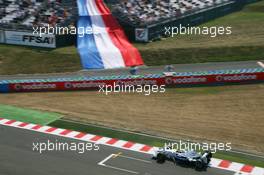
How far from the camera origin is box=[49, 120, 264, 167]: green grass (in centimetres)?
3040

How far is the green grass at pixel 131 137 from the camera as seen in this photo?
30402 mm

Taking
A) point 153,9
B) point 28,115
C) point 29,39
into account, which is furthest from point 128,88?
point 153,9

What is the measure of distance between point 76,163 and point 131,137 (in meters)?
5.75

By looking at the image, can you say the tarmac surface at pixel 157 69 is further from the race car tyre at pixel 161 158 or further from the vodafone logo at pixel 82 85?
the race car tyre at pixel 161 158

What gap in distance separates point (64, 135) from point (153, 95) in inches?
464

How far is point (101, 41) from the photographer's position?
186 ft

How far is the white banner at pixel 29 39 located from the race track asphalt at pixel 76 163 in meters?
24.7

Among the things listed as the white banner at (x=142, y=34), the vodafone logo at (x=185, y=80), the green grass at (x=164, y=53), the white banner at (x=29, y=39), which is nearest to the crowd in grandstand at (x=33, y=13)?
the white banner at (x=29, y=39)

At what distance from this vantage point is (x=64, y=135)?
3453 centimetres

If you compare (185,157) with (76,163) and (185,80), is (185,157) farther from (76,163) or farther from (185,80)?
(185,80)

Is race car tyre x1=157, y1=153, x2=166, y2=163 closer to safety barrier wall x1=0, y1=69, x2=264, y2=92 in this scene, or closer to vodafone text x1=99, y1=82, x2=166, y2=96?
vodafone text x1=99, y1=82, x2=166, y2=96

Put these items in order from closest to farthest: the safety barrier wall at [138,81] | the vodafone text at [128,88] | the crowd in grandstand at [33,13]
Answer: the vodafone text at [128,88] → the safety barrier wall at [138,81] → the crowd in grandstand at [33,13]

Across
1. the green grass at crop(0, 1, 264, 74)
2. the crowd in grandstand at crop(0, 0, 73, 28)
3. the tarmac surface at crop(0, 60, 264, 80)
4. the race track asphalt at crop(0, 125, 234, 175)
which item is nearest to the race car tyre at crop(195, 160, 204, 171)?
the race track asphalt at crop(0, 125, 234, 175)

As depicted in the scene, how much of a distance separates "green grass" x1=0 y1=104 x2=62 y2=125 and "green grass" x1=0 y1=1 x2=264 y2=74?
12.4 meters
